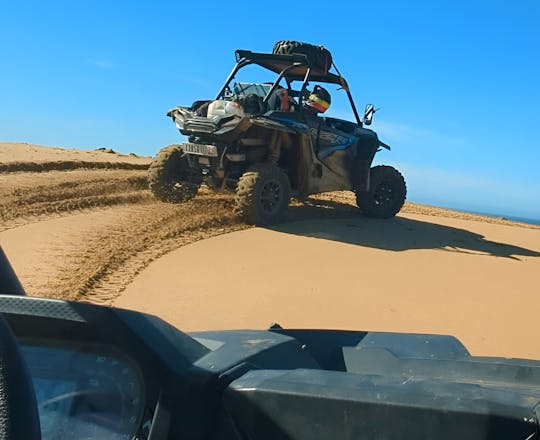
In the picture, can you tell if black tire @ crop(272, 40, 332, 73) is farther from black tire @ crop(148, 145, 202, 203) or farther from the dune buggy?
black tire @ crop(148, 145, 202, 203)

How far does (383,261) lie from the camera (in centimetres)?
815

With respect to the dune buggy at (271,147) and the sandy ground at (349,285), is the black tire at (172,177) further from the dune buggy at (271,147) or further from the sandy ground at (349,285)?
the sandy ground at (349,285)

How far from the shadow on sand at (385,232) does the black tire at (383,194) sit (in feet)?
0.58

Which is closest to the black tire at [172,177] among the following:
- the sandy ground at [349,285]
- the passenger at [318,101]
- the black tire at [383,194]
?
the sandy ground at [349,285]

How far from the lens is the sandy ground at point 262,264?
5.64 meters

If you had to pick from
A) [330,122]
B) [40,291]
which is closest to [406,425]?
[40,291]

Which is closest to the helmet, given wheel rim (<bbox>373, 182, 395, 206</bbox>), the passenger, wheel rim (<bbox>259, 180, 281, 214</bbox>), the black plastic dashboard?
the passenger

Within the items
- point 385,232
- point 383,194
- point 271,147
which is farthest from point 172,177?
point 383,194

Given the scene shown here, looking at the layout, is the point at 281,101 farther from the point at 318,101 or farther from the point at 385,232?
the point at 385,232

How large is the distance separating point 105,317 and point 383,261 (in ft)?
22.2

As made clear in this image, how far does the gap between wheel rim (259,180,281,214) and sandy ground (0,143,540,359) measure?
331 mm

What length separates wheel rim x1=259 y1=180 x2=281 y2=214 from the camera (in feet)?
30.6

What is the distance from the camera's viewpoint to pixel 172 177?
413 inches

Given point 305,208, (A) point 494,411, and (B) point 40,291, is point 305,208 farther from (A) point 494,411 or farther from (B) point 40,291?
(A) point 494,411
